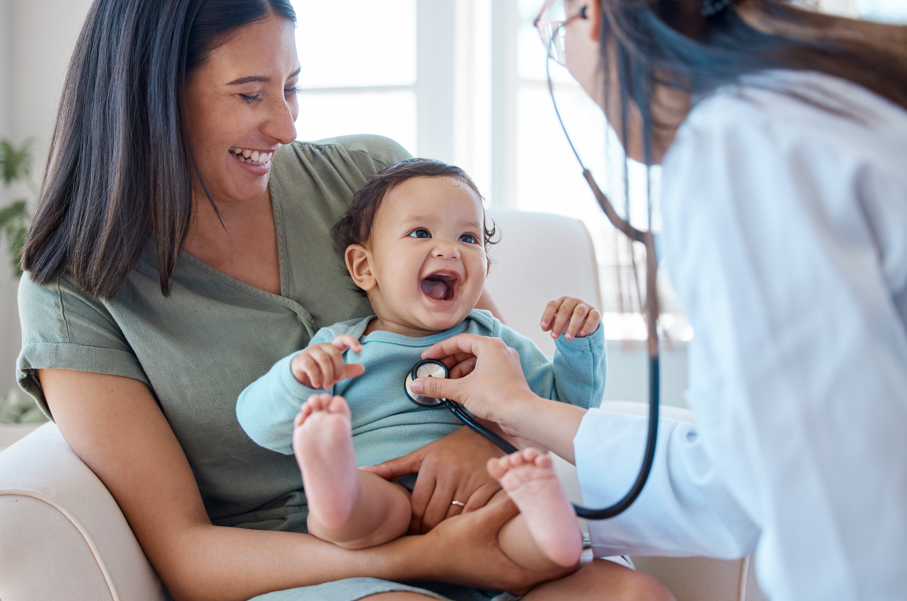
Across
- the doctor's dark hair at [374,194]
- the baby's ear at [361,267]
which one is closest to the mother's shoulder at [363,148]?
the doctor's dark hair at [374,194]

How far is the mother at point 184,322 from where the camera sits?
1.02 metres

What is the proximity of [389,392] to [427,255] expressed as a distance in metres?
0.25

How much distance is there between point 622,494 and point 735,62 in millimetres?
572

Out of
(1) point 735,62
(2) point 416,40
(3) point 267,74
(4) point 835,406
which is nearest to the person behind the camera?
(4) point 835,406

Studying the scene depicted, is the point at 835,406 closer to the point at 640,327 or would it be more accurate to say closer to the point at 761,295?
the point at 761,295

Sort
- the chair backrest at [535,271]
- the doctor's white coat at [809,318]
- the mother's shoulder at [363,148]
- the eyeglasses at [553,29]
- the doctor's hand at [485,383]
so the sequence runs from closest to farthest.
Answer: the doctor's white coat at [809,318] → the eyeglasses at [553,29] → the doctor's hand at [485,383] → the mother's shoulder at [363,148] → the chair backrest at [535,271]

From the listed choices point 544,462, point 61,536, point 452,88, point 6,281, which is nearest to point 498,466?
A: point 544,462

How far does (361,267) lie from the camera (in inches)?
50.4

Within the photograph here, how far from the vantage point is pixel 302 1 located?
10.2 ft

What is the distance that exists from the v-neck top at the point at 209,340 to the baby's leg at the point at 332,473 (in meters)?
0.33

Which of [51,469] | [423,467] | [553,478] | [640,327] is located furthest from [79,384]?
[640,327]

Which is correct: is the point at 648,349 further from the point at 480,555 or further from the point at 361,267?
the point at 361,267

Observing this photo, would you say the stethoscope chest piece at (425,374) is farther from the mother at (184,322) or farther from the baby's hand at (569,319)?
the baby's hand at (569,319)

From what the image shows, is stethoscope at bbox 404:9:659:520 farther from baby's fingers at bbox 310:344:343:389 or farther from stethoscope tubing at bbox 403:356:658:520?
baby's fingers at bbox 310:344:343:389
